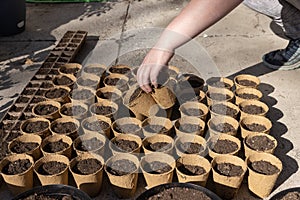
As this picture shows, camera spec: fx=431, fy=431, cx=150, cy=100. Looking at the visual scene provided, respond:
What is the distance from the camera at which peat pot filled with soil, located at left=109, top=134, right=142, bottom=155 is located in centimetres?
241

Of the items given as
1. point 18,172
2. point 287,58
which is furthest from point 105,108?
point 287,58

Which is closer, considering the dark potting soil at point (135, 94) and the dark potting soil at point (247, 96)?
the dark potting soil at point (135, 94)

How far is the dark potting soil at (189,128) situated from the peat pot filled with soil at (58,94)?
0.82m

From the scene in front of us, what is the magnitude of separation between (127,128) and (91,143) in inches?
10.1

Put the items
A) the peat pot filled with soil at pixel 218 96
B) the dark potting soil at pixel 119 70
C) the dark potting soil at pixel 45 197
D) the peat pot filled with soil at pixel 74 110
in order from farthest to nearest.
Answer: the dark potting soil at pixel 119 70 → the peat pot filled with soil at pixel 218 96 → the peat pot filled with soil at pixel 74 110 → the dark potting soil at pixel 45 197

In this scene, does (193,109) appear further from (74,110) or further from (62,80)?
(62,80)

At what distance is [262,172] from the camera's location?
2.26 meters

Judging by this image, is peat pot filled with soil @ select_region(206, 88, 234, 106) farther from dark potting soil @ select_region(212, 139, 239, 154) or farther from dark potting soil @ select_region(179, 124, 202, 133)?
dark potting soil @ select_region(212, 139, 239, 154)

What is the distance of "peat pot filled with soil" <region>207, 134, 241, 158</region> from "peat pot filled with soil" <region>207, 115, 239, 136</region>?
54mm

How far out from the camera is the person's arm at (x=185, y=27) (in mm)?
1679

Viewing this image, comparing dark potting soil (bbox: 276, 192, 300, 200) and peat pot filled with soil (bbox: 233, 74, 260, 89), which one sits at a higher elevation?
dark potting soil (bbox: 276, 192, 300, 200)

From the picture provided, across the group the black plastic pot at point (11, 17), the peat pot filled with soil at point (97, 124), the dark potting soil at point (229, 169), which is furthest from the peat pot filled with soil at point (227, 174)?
the black plastic pot at point (11, 17)

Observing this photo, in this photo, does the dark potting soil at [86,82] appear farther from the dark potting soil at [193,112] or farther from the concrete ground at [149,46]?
the dark potting soil at [193,112]

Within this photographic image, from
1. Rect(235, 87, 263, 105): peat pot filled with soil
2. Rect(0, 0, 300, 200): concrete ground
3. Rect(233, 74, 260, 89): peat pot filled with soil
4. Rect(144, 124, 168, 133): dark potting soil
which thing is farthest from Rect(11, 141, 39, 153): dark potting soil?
Rect(233, 74, 260, 89): peat pot filled with soil
